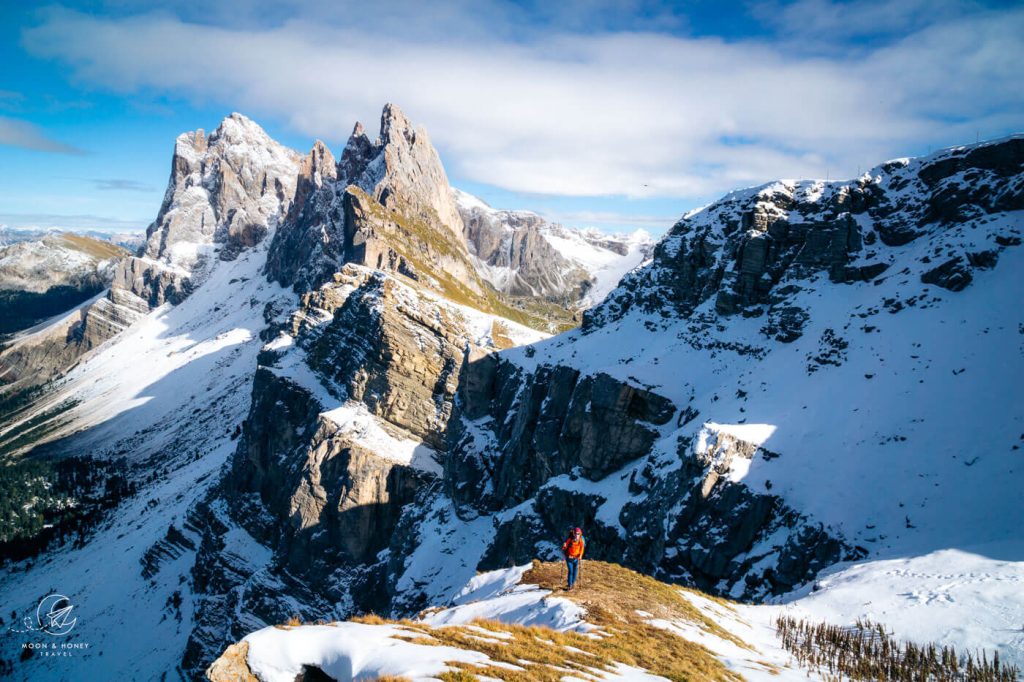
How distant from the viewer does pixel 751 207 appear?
2197 inches

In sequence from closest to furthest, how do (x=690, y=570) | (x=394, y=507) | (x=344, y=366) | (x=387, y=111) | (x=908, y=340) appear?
1. (x=690, y=570)
2. (x=908, y=340)
3. (x=394, y=507)
4. (x=344, y=366)
5. (x=387, y=111)

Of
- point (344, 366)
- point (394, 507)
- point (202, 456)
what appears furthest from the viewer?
point (202, 456)

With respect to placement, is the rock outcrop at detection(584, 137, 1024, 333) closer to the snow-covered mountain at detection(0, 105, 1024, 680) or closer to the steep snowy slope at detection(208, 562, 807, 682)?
the snow-covered mountain at detection(0, 105, 1024, 680)

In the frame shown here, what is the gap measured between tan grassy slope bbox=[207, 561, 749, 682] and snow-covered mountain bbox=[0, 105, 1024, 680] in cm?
126

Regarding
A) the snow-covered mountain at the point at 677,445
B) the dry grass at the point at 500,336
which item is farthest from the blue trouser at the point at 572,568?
the dry grass at the point at 500,336

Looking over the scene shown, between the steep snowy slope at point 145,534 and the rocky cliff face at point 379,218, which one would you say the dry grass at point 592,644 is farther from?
the rocky cliff face at point 379,218

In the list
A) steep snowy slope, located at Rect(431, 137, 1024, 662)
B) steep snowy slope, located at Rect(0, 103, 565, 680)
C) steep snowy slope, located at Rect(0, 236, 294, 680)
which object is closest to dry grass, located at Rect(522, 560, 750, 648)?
Result: steep snowy slope, located at Rect(431, 137, 1024, 662)

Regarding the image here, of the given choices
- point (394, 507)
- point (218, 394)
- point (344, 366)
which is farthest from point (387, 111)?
point (394, 507)

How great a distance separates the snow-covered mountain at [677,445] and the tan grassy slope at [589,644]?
49.5 inches

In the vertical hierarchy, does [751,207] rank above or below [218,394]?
above

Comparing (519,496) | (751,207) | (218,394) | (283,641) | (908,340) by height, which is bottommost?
(218,394)

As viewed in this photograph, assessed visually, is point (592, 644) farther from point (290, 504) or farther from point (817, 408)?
point (290, 504)

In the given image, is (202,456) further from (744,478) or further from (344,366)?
(744,478)

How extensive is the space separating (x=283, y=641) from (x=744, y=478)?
3169cm
